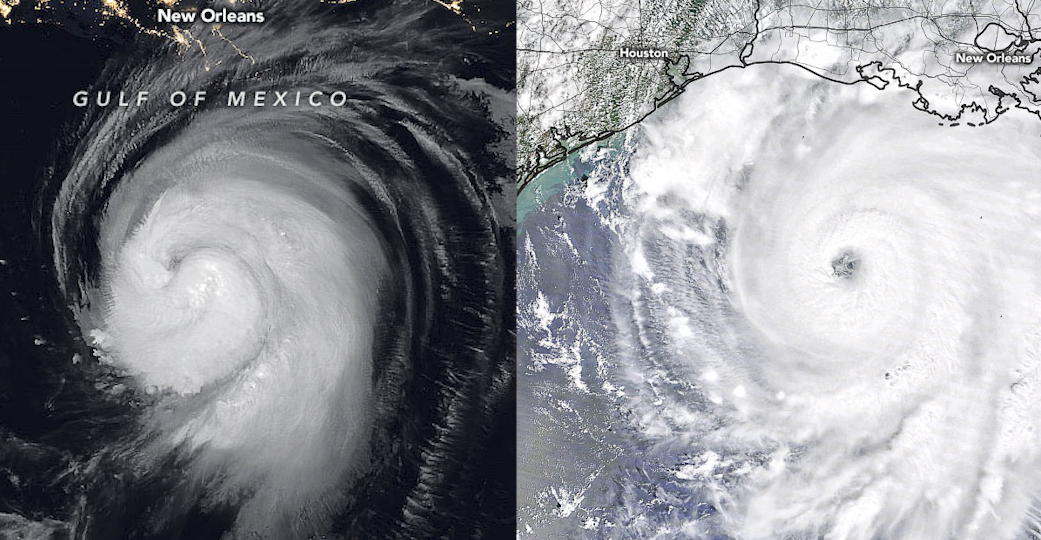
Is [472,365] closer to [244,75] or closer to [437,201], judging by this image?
[437,201]

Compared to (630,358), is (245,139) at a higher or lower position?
higher

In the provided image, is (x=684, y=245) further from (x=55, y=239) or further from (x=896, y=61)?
(x=55, y=239)

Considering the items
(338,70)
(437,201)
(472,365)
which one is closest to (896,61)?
(437,201)

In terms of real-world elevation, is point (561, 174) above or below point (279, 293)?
above

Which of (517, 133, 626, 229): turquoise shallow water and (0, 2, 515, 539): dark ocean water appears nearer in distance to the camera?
(0, 2, 515, 539): dark ocean water

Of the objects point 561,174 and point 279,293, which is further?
point 561,174

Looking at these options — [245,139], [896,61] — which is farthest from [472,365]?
[896,61]

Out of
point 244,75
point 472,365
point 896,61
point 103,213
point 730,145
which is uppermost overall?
A: point 896,61

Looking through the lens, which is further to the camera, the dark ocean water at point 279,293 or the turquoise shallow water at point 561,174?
the turquoise shallow water at point 561,174

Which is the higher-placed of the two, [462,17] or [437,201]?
[462,17]
